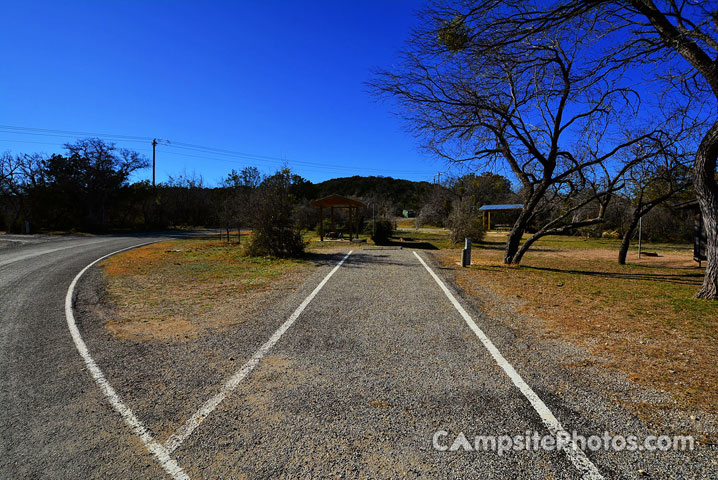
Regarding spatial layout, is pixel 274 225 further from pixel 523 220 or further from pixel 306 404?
pixel 306 404

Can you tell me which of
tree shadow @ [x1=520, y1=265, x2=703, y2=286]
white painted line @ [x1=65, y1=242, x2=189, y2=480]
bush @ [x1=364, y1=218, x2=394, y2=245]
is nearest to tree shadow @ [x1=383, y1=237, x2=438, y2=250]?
bush @ [x1=364, y1=218, x2=394, y2=245]

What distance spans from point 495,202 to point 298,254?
141 feet

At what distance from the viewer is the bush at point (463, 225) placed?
23.3 metres

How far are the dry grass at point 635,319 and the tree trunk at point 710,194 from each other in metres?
0.51

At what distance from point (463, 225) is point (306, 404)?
69.9ft

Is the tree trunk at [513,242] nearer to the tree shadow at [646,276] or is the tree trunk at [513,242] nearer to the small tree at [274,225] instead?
the tree shadow at [646,276]

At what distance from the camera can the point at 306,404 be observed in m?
3.24

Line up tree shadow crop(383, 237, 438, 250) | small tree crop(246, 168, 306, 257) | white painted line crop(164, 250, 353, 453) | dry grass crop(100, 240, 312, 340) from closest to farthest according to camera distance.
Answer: white painted line crop(164, 250, 353, 453), dry grass crop(100, 240, 312, 340), small tree crop(246, 168, 306, 257), tree shadow crop(383, 237, 438, 250)

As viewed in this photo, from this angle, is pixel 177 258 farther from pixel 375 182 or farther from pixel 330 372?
pixel 375 182

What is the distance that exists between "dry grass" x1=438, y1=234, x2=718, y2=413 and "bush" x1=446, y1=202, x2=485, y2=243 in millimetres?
11581

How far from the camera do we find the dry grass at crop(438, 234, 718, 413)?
151 inches

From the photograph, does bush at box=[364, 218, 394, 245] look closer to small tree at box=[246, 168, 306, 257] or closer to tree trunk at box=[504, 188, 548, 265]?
small tree at box=[246, 168, 306, 257]

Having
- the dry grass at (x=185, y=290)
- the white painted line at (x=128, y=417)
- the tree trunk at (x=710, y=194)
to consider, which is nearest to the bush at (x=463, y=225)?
the dry grass at (x=185, y=290)

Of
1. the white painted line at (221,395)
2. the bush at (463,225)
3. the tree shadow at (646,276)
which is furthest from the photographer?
the bush at (463,225)
